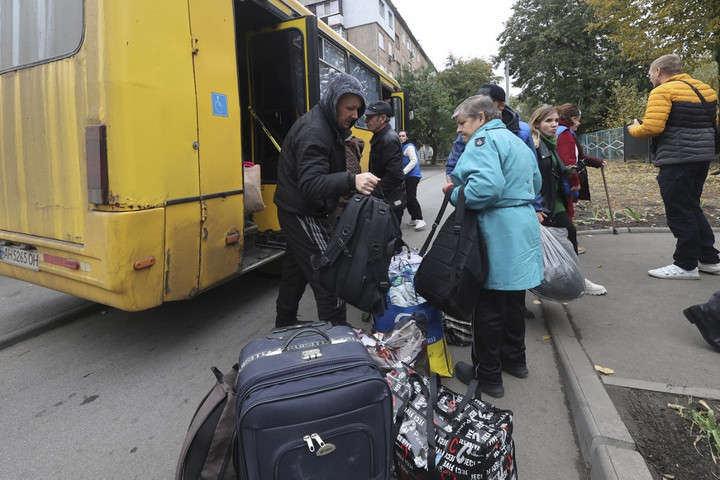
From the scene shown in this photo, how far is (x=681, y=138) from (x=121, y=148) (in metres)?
4.81

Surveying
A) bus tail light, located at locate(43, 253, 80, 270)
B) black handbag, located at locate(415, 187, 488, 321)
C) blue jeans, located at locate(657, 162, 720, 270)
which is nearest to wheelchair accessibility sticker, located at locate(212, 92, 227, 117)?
bus tail light, located at locate(43, 253, 80, 270)

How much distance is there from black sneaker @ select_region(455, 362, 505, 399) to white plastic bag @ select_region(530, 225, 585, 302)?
1074mm

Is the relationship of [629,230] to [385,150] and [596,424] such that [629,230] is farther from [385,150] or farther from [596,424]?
[596,424]

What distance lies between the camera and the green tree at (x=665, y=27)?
39.2ft

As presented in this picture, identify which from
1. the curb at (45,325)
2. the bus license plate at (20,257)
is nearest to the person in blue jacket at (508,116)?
the bus license plate at (20,257)

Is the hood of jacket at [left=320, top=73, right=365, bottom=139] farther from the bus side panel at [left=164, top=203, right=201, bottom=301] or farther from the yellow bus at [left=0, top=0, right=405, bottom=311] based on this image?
the bus side panel at [left=164, top=203, right=201, bottom=301]

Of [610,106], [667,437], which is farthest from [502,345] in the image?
[610,106]

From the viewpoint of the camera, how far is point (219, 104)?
10.8 ft

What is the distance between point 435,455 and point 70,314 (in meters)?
3.83

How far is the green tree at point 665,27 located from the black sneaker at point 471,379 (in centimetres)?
1405

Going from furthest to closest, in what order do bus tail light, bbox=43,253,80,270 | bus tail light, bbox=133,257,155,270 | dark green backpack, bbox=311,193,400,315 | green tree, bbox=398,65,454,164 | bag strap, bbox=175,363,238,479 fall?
green tree, bbox=398,65,454,164 → bus tail light, bbox=43,253,80,270 → bus tail light, bbox=133,257,155,270 → dark green backpack, bbox=311,193,400,315 → bag strap, bbox=175,363,238,479

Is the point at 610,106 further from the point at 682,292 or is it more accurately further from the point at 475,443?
the point at 475,443

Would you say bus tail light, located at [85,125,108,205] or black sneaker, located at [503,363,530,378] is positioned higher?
bus tail light, located at [85,125,108,205]

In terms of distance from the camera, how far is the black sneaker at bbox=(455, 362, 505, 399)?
2658 millimetres
